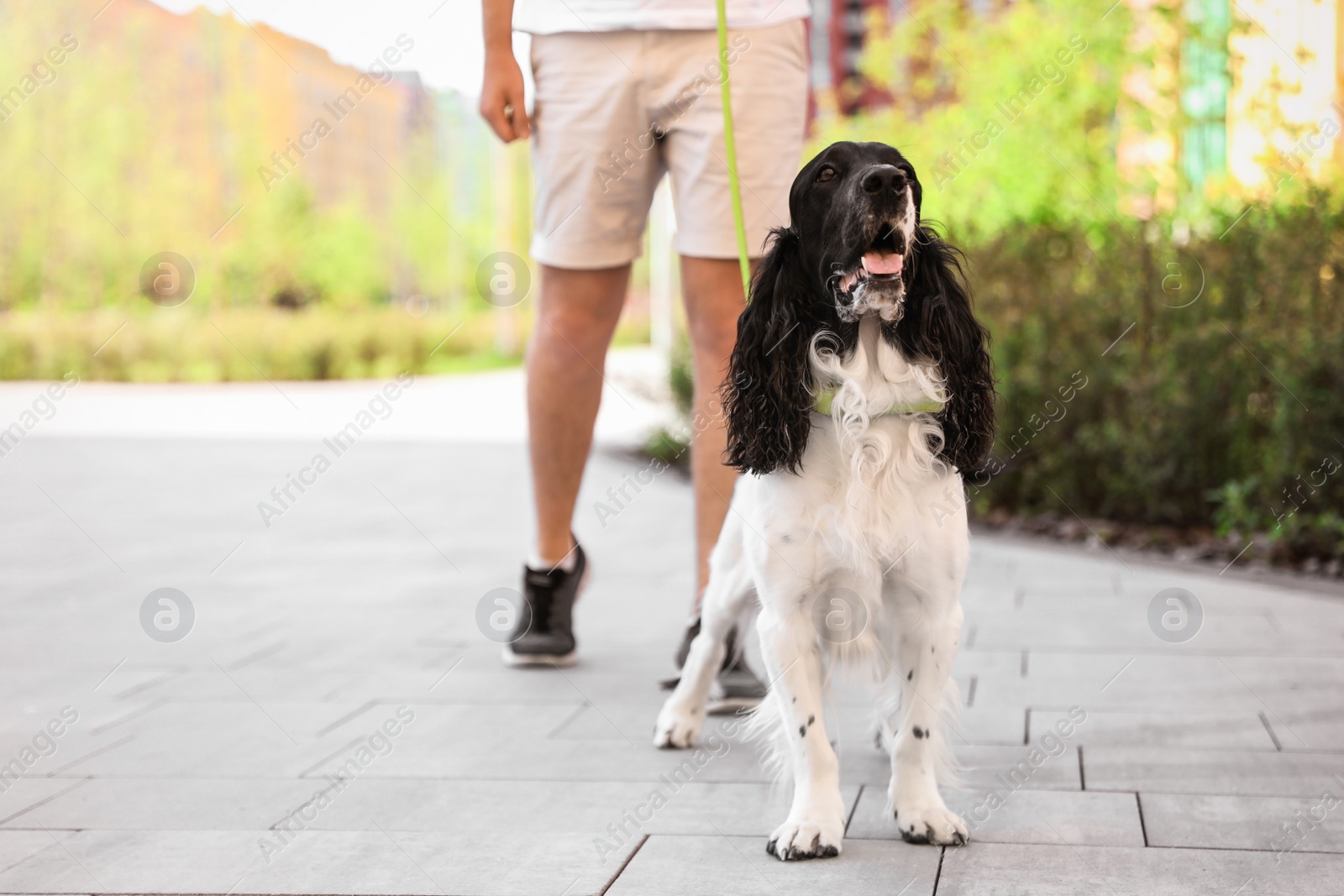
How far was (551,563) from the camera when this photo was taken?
388 centimetres

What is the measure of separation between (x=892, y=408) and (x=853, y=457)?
12 centimetres

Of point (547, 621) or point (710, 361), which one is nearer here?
point (710, 361)

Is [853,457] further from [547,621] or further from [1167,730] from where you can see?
[547,621]

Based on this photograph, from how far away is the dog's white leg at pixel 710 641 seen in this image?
3037 mm

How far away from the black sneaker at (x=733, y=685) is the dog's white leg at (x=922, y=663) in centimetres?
83

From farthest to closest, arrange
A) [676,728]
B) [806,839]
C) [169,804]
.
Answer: [676,728]
[169,804]
[806,839]

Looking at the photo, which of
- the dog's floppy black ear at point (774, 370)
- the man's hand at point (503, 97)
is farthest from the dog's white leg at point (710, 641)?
the man's hand at point (503, 97)

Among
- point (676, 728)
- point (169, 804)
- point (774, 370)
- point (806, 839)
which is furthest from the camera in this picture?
point (676, 728)

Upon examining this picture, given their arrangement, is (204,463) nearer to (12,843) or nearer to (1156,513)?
(1156,513)

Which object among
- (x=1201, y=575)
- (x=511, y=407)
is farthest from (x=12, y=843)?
(x=511, y=407)

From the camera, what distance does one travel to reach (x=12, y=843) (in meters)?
2.56

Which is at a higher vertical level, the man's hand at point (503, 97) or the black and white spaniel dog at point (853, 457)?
the man's hand at point (503, 97)

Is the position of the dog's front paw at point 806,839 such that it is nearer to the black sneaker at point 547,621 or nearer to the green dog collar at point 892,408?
the green dog collar at point 892,408

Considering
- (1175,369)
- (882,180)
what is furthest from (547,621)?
(1175,369)
